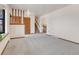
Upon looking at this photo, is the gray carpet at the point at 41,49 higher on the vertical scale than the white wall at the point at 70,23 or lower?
lower

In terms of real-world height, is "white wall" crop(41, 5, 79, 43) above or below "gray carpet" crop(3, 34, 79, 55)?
above

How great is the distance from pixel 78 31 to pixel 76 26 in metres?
0.30

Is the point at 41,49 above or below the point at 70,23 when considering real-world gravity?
below

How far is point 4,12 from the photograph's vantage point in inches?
269

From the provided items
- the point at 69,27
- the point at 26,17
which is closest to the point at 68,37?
the point at 69,27

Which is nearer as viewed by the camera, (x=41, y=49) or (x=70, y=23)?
(x=41, y=49)

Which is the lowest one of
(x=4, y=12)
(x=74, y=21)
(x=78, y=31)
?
(x=78, y=31)

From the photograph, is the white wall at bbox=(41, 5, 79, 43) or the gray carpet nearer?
the gray carpet

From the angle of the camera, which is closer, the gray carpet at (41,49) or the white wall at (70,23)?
the gray carpet at (41,49)

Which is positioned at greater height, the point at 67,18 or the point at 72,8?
the point at 72,8
